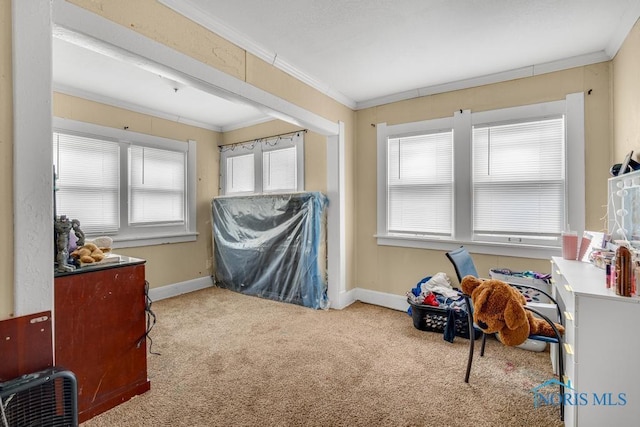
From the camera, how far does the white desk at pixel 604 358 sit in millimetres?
1349

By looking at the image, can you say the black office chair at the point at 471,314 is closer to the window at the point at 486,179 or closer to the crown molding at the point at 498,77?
the window at the point at 486,179

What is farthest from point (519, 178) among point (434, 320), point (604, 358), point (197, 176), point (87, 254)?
point (197, 176)

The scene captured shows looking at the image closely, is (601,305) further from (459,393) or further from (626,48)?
(626,48)

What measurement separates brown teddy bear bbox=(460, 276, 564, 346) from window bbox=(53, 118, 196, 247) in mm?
3914

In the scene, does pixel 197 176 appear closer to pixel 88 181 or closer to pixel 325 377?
pixel 88 181

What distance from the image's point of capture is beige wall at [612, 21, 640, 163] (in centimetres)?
200

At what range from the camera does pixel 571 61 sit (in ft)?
8.62

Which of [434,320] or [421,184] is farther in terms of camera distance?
[421,184]

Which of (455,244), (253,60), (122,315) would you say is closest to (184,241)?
(122,315)

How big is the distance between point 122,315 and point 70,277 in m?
0.41

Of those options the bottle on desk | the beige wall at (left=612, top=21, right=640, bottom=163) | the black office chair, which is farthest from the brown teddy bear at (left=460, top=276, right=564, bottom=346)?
the beige wall at (left=612, top=21, right=640, bottom=163)

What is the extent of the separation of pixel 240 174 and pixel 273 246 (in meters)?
1.45

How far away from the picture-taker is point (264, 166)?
14.7ft

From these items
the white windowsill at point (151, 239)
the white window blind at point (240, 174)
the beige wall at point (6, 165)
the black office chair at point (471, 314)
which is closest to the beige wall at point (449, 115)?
the black office chair at point (471, 314)
